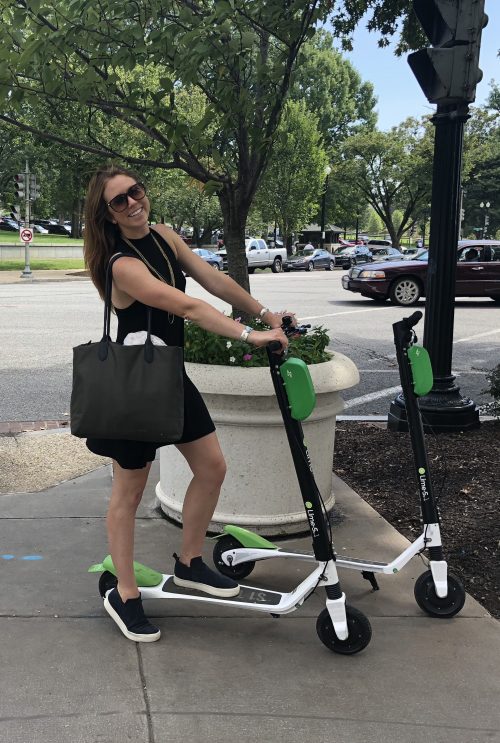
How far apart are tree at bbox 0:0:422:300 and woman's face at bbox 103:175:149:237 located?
4.95 ft

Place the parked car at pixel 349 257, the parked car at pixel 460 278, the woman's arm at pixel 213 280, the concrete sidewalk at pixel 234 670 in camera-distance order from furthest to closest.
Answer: the parked car at pixel 349 257 < the parked car at pixel 460 278 < the woman's arm at pixel 213 280 < the concrete sidewalk at pixel 234 670

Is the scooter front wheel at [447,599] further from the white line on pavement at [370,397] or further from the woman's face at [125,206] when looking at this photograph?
the white line on pavement at [370,397]

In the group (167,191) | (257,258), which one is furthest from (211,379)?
(167,191)

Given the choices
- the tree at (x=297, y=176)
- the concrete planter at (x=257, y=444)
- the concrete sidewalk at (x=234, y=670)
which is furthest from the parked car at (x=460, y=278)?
the tree at (x=297, y=176)

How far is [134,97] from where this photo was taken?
452 cm

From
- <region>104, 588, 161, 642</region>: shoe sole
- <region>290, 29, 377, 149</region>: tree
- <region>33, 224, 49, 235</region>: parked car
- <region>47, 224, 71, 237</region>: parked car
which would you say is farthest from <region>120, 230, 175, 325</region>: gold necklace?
<region>47, 224, 71, 237</region>: parked car

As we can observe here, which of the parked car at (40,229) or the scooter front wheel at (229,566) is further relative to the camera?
the parked car at (40,229)

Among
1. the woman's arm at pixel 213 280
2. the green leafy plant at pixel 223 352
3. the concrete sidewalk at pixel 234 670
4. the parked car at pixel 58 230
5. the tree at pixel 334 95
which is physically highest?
the tree at pixel 334 95

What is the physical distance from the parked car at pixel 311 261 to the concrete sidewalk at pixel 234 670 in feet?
123

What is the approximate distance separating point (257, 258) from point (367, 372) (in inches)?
1163

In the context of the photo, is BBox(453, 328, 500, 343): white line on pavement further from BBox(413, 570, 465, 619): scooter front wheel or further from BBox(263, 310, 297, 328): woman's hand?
BBox(263, 310, 297, 328): woman's hand

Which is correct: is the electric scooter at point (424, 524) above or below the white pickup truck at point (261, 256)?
below

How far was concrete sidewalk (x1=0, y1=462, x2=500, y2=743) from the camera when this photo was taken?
7.67 ft

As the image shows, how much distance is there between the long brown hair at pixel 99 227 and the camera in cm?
273
